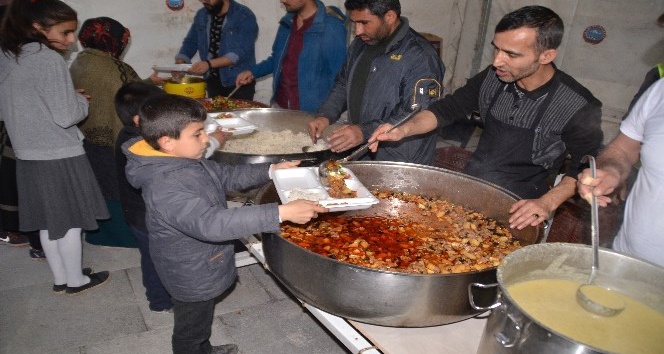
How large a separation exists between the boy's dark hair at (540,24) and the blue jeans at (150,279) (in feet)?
8.54

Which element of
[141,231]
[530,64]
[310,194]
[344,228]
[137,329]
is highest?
[530,64]

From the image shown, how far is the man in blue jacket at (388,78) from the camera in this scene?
2.94 meters

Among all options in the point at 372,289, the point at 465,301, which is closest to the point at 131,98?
the point at 372,289

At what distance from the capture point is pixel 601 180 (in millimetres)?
1793

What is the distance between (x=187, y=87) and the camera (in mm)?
3867

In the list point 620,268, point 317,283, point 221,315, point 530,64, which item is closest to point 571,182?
point 530,64

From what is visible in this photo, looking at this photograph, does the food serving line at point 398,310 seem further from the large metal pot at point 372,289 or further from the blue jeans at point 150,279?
the blue jeans at point 150,279

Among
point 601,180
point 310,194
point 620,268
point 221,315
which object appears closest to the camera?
point 620,268

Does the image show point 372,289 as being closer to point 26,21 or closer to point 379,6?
point 379,6

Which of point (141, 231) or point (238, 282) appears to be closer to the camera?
point (141, 231)

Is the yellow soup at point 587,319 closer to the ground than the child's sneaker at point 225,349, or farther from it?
farther from it

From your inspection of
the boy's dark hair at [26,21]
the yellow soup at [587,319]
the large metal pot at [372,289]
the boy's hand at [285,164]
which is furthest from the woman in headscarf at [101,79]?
the yellow soup at [587,319]

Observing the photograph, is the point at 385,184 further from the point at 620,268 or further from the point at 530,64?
the point at 620,268

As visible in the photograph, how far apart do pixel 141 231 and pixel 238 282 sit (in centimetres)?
97
